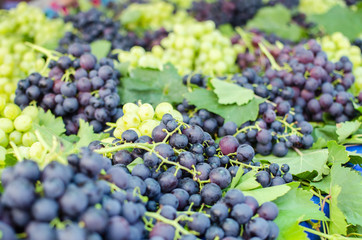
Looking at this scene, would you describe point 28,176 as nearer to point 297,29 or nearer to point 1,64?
point 1,64

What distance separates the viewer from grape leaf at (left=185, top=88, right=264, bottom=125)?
4.52 ft

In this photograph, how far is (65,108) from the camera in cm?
136

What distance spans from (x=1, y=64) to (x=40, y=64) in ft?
0.90

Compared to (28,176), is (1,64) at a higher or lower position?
lower

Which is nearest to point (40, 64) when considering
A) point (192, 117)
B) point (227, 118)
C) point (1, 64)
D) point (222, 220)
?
point (1, 64)

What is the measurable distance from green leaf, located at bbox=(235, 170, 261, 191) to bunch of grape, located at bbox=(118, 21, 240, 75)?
102cm

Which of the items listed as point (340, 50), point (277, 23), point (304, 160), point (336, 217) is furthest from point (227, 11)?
point (336, 217)

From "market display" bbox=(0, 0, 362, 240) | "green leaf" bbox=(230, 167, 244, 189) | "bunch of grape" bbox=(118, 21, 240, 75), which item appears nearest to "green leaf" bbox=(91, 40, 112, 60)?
"market display" bbox=(0, 0, 362, 240)

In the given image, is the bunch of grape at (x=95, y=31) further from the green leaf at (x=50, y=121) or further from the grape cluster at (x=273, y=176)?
the grape cluster at (x=273, y=176)

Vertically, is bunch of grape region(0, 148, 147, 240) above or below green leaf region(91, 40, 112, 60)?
above

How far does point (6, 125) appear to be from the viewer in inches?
48.2

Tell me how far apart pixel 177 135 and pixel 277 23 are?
2.15 m

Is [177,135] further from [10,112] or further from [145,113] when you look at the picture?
[10,112]

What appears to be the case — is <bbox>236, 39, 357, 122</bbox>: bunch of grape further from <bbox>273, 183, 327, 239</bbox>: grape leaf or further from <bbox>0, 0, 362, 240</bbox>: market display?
<bbox>273, 183, 327, 239</bbox>: grape leaf
